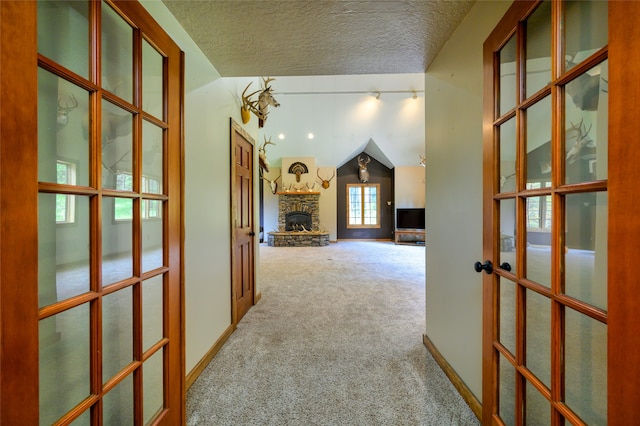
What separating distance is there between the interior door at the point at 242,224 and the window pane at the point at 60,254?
5.08 feet

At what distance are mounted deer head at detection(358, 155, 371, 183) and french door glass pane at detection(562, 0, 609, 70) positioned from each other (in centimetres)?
843

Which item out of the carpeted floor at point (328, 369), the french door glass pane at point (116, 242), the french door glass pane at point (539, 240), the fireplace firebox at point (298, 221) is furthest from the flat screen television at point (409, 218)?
the french door glass pane at point (116, 242)

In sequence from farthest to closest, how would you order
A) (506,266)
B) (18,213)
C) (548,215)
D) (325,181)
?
(325,181), (506,266), (548,215), (18,213)

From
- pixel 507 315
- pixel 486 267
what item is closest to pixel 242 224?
pixel 486 267

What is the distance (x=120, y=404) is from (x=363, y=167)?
8808 millimetres

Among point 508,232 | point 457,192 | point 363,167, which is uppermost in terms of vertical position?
Answer: point 363,167

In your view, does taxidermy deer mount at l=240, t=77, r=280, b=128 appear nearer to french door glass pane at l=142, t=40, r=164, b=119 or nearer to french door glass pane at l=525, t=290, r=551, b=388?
french door glass pane at l=142, t=40, r=164, b=119

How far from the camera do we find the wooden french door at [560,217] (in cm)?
63

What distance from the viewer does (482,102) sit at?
1370mm

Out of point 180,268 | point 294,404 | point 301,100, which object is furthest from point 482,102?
point 301,100

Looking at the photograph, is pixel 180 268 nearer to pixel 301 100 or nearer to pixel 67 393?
pixel 67 393

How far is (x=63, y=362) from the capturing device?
2.79ft

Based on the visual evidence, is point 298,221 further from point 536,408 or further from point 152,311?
point 536,408

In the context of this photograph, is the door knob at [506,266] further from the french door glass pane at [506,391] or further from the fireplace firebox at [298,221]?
the fireplace firebox at [298,221]
